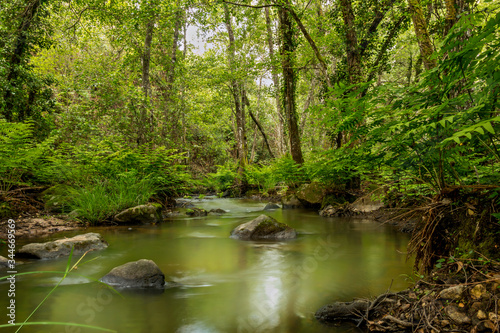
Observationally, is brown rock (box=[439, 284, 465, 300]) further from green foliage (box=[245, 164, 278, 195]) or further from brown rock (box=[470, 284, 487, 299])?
→ green foliage (box=[245, 164, 278, 195])

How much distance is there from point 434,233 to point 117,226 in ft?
22.1

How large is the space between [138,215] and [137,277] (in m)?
4.37

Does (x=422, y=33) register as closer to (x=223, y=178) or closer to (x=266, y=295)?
(x=266, y=295)

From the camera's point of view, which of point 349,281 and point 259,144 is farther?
point 259,144

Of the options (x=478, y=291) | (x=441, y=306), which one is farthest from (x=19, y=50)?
(x=478, y=291)

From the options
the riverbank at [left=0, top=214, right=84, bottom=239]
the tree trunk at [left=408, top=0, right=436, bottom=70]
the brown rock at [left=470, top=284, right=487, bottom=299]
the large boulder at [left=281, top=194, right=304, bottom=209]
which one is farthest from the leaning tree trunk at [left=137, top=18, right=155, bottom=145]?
the brown rock at [left=470, top=284, right=487, bottom=299]

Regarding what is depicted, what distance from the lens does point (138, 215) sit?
727 cm

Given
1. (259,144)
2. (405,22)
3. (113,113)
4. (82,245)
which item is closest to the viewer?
(82,245)

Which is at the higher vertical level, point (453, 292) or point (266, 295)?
point (453, 292)

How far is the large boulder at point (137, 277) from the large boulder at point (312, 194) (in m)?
7.36

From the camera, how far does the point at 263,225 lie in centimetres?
582

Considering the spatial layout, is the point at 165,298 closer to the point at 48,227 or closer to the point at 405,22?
the point at 48,227

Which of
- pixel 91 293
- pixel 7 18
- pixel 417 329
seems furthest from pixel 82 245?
pixel 7 18

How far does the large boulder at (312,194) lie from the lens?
986 centimetres
